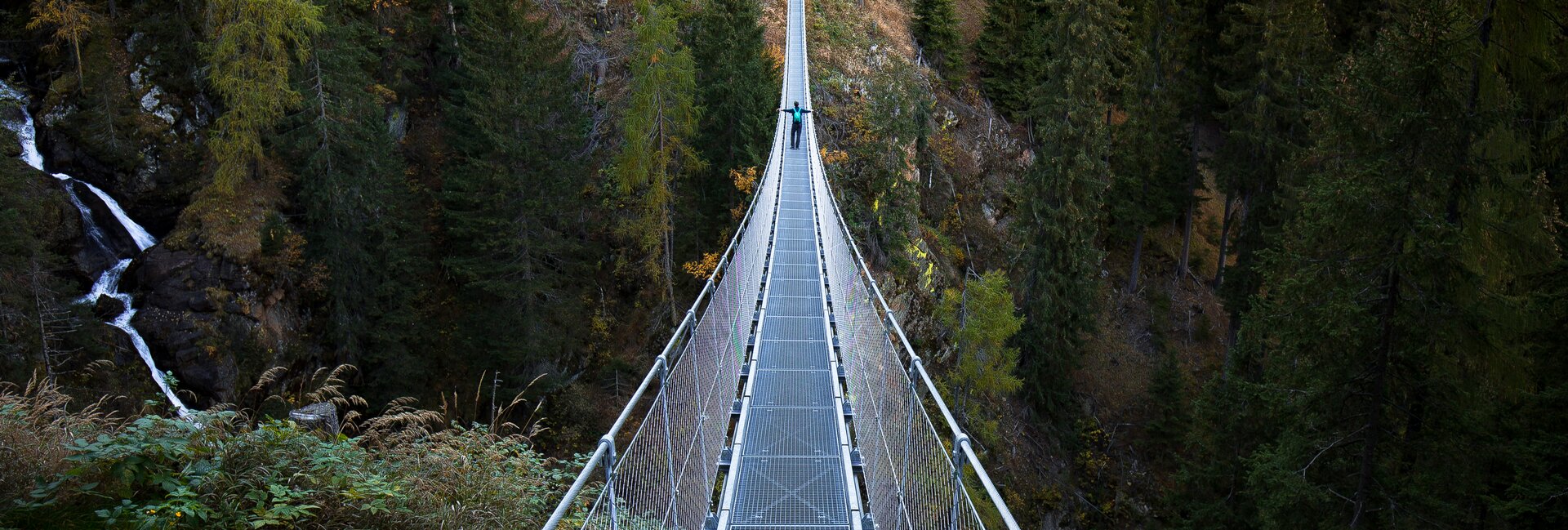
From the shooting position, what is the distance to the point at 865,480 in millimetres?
5430

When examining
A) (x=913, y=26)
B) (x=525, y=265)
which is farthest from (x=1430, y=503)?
(x=913, y=26)

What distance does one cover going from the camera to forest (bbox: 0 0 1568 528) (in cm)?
716

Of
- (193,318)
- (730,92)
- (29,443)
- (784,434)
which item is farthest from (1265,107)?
(193,318)

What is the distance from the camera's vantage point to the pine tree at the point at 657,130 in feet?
54.3

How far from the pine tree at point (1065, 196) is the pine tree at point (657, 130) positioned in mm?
7556

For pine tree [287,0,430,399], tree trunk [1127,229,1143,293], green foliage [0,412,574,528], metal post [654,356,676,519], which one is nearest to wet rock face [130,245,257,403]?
pine tree [287,0,430,399]

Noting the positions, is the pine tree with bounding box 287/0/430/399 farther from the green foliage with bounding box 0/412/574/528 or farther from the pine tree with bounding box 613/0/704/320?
the green foliage with bounding box 0/412/574/528

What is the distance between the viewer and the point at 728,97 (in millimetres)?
19156

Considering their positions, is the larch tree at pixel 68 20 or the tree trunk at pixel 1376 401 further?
the larch tree at pixel 68 20

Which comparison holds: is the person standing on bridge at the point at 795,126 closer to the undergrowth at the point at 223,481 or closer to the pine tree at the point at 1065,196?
the pine tree at the point at 1065,196

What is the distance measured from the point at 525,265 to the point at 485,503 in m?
13.3

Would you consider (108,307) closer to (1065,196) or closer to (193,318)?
(193,318)

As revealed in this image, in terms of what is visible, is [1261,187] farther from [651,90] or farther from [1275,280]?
[651,90]

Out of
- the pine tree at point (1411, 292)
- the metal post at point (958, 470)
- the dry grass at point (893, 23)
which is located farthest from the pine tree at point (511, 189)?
the metal post at point (958, 470)
